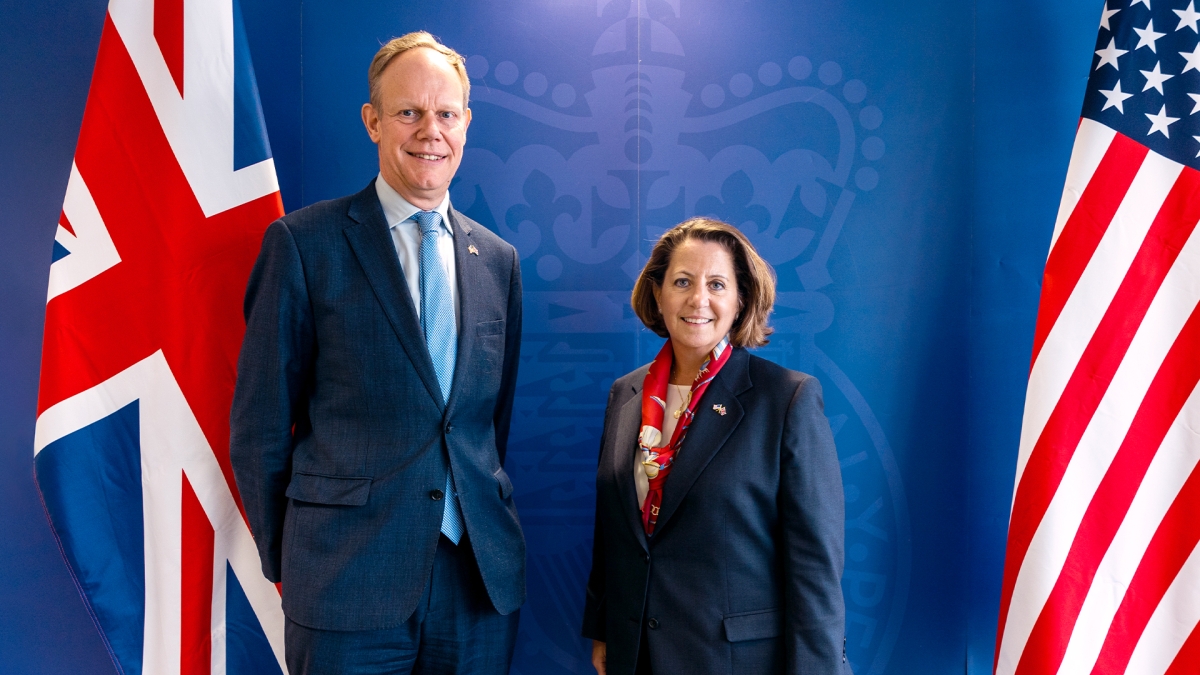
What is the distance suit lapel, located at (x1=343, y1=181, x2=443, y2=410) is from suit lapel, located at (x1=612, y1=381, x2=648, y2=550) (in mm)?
438

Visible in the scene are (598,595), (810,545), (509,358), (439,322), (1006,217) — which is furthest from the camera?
(1006,217)

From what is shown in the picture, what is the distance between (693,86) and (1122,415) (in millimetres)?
1502

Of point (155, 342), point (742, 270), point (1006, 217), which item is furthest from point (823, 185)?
point (155, 342)

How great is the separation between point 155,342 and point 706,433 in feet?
4.55

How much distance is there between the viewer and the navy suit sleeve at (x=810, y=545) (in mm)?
1540

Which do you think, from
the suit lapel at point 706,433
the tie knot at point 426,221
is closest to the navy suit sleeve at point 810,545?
the suit lapel at point 706,433

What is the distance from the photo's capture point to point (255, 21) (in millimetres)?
2277

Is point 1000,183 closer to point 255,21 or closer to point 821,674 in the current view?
point 821,674

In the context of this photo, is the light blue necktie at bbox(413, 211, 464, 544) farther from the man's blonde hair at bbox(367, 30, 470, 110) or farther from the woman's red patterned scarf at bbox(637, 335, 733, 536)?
the woman's red patterned scarf at bbox(637, 335, 733, 536)

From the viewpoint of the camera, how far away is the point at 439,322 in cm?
168

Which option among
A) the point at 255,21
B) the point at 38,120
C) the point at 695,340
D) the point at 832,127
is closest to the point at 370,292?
the point at 695,340

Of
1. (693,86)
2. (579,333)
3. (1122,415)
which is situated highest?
(693,86)

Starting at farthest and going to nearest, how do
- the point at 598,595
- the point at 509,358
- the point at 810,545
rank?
the point at 509,358
the point at 598,595
the point at 810,545

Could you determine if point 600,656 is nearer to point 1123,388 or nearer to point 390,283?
point 390,283
